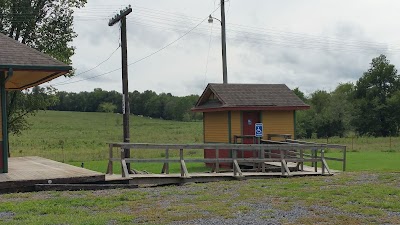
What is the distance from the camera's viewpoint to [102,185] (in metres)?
12.7

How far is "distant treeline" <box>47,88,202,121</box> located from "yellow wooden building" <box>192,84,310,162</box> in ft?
260

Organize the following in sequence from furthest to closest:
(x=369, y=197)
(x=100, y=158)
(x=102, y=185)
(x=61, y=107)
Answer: (x=61, y=107), (x=100, y=158), (x=102, y=185), (x=369, y=197)

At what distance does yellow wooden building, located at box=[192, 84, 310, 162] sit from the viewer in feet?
70.8

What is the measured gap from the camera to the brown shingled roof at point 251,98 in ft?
70.7

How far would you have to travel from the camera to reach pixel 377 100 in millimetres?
65625

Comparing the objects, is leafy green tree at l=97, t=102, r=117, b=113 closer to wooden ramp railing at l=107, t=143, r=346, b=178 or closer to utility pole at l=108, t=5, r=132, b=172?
utility pole at l=108, t=5, r=132, b=172

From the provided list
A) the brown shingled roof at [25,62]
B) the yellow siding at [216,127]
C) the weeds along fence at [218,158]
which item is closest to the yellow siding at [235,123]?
the yellow siding at [216,127]

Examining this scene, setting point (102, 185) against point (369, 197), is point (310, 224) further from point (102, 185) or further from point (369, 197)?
point (102, 185)

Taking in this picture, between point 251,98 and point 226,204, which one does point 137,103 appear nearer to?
point 251,98

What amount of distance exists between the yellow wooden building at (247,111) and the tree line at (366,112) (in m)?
39.8

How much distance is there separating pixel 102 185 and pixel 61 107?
98255 mm

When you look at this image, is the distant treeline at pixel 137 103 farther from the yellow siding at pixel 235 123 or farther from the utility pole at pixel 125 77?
the utility pole at pixel 125 77

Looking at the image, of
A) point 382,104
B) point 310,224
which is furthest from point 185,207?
point 382,104

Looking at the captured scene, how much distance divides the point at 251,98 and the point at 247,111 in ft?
2.15
